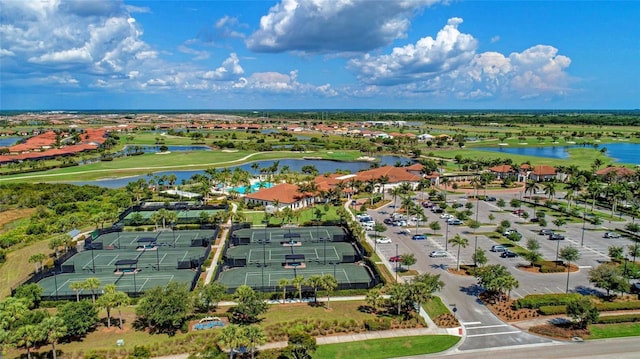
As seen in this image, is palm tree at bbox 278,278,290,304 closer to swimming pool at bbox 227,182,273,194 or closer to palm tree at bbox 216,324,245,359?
palm tree at bbox 216,324,245,359

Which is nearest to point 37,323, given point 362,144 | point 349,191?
point 349,191

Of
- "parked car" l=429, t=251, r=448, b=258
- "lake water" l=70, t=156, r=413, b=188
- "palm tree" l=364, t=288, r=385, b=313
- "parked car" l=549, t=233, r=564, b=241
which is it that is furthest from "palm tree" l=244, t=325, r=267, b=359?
"lake water" l=70, t=156, r=413, b=188

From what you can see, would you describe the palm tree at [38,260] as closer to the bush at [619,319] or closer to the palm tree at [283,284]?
the palm tree at [283,284]

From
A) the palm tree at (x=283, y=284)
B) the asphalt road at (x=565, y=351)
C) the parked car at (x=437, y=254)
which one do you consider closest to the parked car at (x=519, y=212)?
the parked car at (x=437, y=254)

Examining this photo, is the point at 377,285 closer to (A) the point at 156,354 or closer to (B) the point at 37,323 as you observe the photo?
(A) the point at 156,354

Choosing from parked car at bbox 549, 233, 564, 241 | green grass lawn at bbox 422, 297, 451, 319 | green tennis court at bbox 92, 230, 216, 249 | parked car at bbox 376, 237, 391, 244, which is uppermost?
parked car at bbox 549, 233, 564, 241

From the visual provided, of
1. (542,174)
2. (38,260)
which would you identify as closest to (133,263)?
(38,260)
